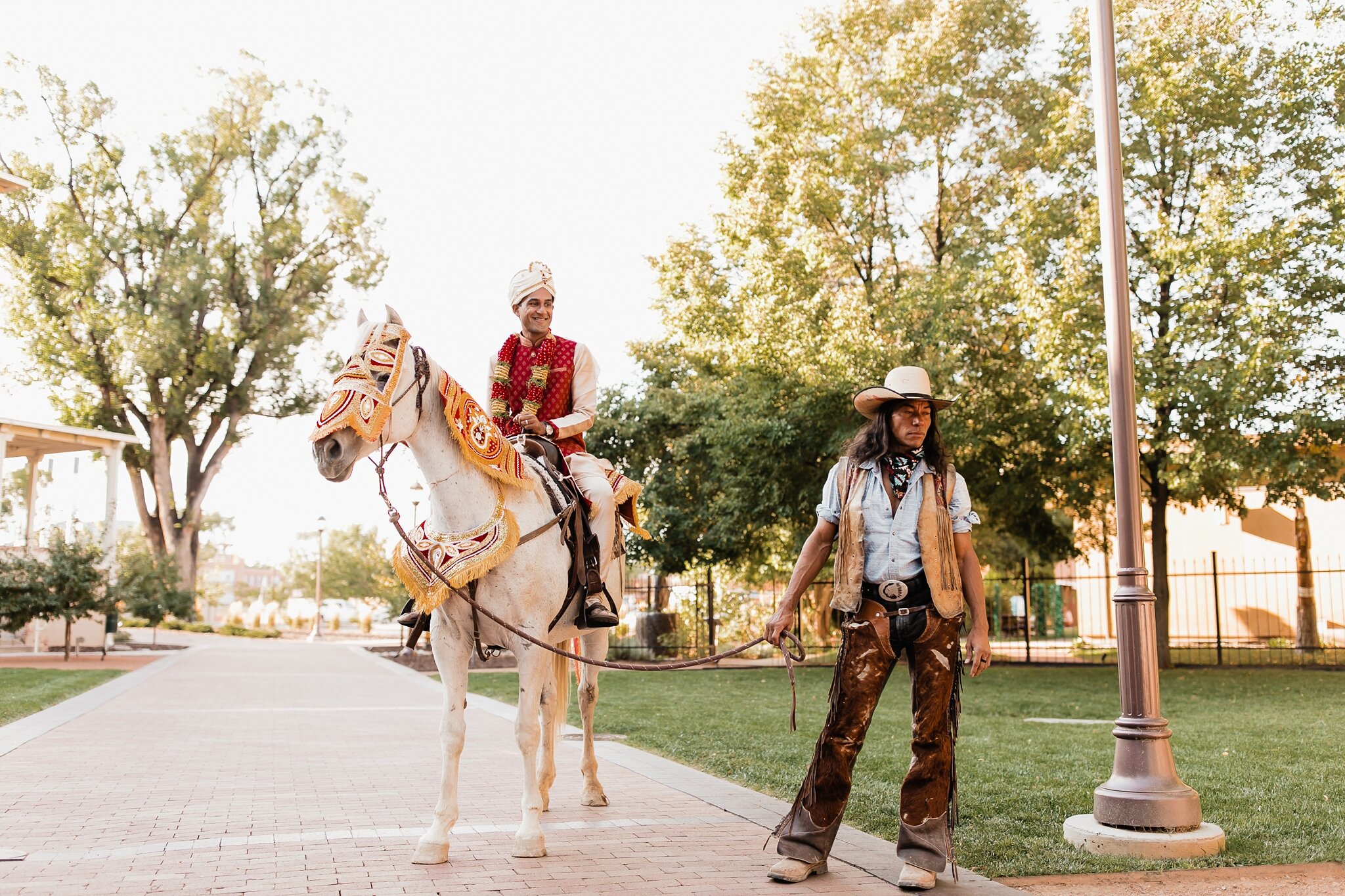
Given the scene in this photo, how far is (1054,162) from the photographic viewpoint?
20016 mm

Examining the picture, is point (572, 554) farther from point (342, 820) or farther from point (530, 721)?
point (342, 820)

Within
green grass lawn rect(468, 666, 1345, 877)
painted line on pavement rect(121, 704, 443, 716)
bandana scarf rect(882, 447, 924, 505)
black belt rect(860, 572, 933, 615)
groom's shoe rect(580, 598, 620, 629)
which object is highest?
bandana scarf rect(882, 447, 924, 505)

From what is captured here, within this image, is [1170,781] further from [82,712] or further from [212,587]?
[212,587]

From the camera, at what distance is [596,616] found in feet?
20.4

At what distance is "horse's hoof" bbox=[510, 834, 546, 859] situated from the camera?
5.58 metres

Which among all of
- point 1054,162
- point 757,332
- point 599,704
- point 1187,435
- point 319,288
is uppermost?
point 319,288

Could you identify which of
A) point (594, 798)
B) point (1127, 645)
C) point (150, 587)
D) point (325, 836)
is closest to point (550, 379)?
point (594, 798)

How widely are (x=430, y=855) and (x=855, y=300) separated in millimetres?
16520

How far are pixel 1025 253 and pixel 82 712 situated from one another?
16.1 m

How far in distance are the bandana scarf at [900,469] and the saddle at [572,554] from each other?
1781 mm

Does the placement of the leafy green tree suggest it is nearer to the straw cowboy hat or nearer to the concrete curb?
the concrete curb

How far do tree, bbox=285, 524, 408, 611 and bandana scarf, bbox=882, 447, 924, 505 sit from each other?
45.2 meters

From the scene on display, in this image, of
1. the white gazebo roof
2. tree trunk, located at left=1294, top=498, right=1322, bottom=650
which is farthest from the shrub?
tree trunk, located at left=1294, top=498, right=1322, bottom=650

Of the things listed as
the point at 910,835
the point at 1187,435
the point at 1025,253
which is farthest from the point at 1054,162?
the point at 910,835
